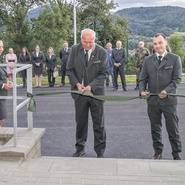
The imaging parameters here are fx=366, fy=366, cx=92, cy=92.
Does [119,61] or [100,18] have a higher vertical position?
[100,18]

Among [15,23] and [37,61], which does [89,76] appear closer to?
[37,61]

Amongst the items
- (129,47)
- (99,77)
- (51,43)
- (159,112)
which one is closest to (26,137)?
(99,77)

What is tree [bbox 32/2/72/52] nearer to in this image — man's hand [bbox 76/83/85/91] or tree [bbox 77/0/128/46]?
tree [bbox 77/0/128/46]

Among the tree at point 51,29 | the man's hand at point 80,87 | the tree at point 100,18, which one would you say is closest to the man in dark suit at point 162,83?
the man's hand at point 80,87

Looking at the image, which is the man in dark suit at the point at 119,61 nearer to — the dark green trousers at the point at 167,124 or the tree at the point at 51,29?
the dark green trousers at the point at 167,124

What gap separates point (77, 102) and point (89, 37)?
0.98 meters

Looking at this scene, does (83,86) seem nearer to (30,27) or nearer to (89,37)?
(89,37)

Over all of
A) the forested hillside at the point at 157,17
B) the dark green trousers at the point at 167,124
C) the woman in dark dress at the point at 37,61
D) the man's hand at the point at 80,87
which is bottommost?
the dark green trousers at the point at 167,124

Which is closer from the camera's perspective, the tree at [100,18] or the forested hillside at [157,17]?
the tree at [100,18]

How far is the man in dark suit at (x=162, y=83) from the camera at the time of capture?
504cm

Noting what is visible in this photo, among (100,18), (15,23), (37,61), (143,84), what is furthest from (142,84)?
(100,18)

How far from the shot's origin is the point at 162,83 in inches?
200

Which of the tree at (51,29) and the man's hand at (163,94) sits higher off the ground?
the tree at (51,29)

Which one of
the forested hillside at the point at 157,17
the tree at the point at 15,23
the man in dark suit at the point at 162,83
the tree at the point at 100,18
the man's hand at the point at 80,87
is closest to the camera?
the man in dark suit at the point at 162,83
